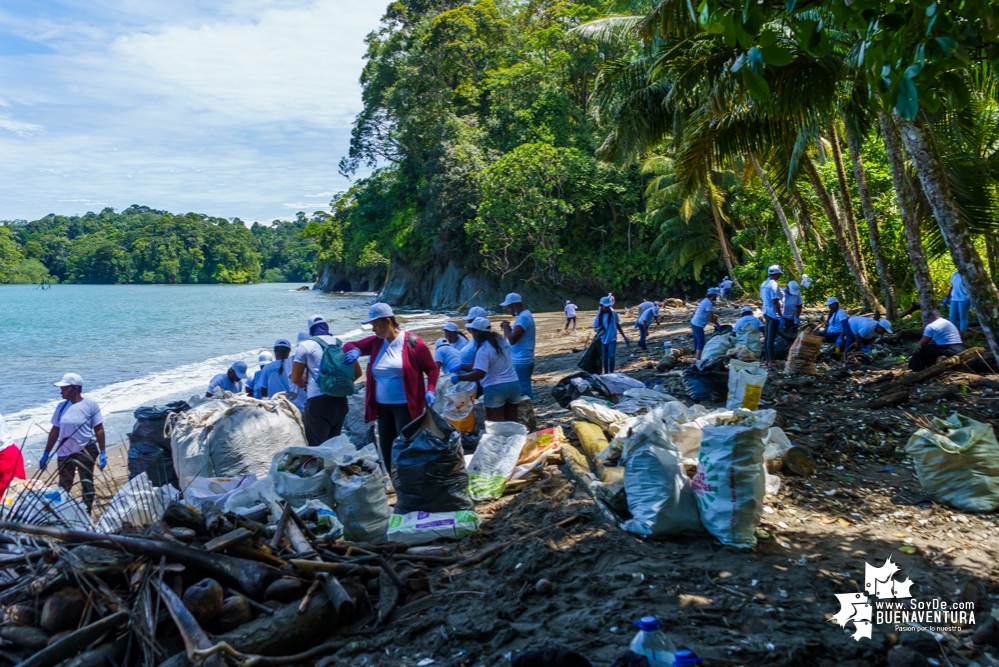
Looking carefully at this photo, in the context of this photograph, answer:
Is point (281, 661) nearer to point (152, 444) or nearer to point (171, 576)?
point (171, 576)

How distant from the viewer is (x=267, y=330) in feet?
117

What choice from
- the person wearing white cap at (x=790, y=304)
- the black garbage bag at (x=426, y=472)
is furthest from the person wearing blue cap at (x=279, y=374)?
the person wearing white cap at (x=790, y=304)

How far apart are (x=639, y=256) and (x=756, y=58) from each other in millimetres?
32173

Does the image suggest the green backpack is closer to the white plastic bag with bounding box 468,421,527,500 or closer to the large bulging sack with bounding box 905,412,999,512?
the white plastic bag with bounding box 468,421,527,500

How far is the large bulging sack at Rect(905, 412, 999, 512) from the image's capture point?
15.1 feet

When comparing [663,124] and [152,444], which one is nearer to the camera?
[152,444]

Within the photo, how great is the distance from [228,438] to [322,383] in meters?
0.93

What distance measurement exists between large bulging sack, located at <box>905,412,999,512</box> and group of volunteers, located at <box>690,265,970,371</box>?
350 cm

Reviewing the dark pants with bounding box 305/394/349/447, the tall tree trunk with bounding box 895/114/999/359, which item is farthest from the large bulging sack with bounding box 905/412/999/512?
the dark pants with bounding box 305/394/349/447

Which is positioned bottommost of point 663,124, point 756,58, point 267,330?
point 267,330

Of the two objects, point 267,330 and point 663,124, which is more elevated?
point 663,124

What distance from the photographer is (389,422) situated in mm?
5719

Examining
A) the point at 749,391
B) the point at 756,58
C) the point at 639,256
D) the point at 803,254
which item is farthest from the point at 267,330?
the point at 756,58

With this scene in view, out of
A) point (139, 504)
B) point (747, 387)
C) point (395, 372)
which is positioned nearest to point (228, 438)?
point (139, 504)
